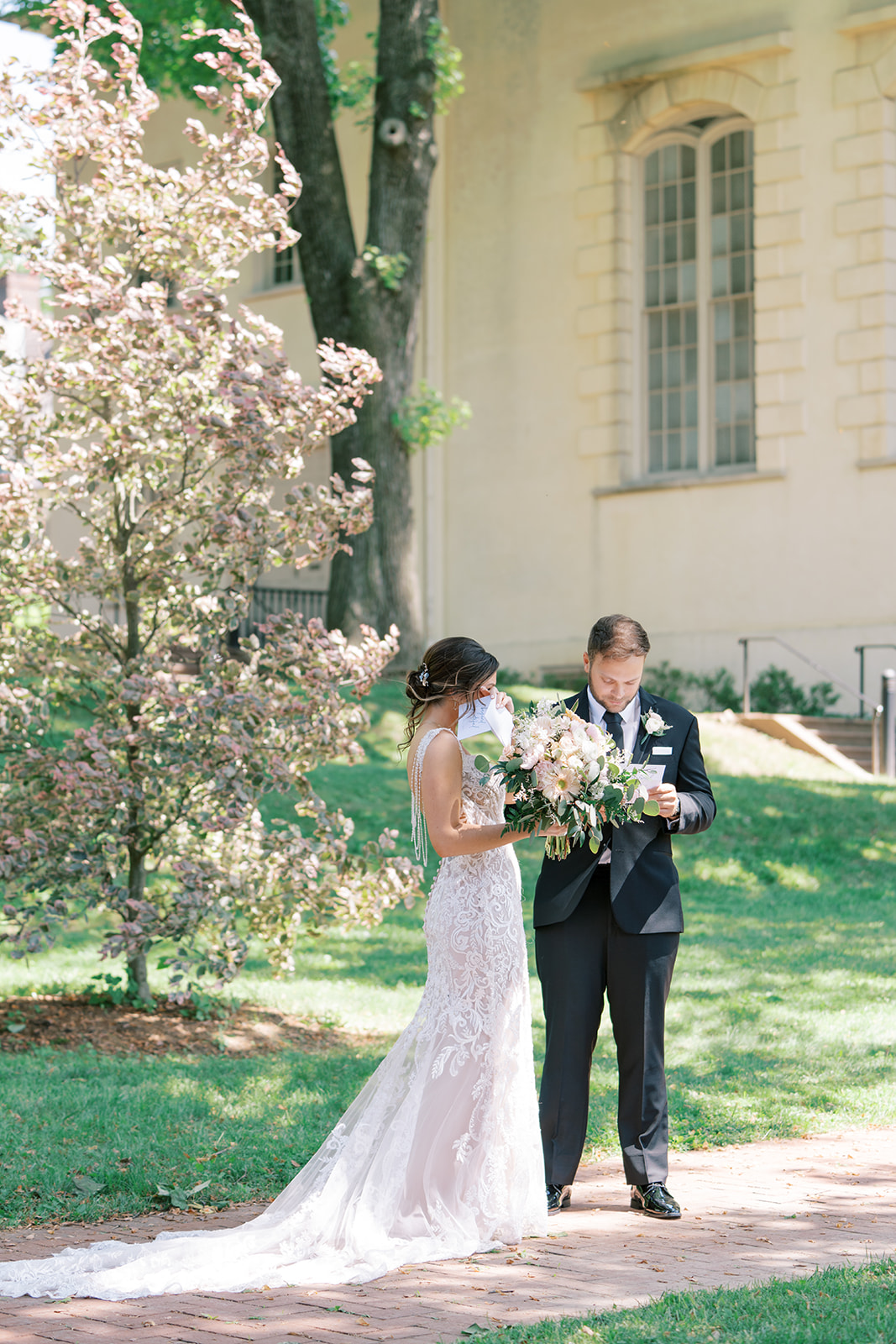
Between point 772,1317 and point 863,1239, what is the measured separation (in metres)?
0.99

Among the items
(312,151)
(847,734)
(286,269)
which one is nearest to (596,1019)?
(312,151)

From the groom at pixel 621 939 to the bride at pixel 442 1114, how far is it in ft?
0.57

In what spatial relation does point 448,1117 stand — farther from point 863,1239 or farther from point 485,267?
point 485,267

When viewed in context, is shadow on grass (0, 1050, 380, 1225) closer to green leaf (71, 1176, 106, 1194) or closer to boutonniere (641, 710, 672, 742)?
green leaf (71, 1176, 106, 1194)

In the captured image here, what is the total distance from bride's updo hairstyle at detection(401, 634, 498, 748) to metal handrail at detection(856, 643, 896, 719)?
14.2 meters

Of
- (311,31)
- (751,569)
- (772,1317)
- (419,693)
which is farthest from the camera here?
(751,569)

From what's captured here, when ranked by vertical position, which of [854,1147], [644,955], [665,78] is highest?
[665,78]

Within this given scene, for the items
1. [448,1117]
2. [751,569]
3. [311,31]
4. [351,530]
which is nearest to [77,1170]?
[448,1117]

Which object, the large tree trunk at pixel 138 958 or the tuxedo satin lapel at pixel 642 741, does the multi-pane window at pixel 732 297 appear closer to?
the large tree trunk at pixel 138 958

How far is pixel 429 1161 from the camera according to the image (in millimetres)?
5133

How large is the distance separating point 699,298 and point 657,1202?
17803 millimetres

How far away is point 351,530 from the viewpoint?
25.8ft

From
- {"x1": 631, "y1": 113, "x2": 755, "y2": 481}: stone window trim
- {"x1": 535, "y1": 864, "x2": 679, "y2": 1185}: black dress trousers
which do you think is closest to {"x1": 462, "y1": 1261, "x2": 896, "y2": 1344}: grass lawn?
{"x1": 535, "y1": 864, "x2": 679, "y2": 1185}: black dress trousers

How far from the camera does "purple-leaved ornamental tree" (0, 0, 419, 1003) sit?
7.36 m
